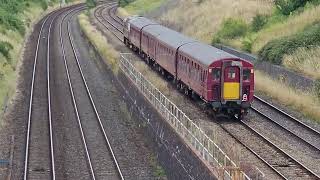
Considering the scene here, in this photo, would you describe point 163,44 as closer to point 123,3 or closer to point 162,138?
point 162,138

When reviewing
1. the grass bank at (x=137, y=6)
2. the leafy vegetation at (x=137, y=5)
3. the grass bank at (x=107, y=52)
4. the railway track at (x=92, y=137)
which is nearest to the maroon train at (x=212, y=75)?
the grass bank at (x=107, y=52)

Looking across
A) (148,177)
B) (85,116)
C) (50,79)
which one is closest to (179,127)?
(148,177)

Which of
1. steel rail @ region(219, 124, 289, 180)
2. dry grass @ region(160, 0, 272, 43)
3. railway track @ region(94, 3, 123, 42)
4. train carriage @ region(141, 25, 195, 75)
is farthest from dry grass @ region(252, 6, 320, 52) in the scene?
railway track @ region(94, 3, 123, 42)

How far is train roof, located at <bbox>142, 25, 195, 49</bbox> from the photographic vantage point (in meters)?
34.5

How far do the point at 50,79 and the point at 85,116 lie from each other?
1049cm

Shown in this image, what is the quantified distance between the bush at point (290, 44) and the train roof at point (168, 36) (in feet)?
16.9

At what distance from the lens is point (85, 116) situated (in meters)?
32.8

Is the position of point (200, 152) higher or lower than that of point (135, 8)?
higher

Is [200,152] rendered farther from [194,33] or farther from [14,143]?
[194,33]

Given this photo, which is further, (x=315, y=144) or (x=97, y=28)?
(x=97, y=28)

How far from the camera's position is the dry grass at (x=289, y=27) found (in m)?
41.4

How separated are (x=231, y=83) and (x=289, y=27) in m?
17.0

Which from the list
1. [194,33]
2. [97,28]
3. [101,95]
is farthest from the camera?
[97,28]

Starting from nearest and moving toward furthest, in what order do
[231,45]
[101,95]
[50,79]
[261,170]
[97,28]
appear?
[261,170] → [101,95] → [50,79] → [231,45] → [97,28]
